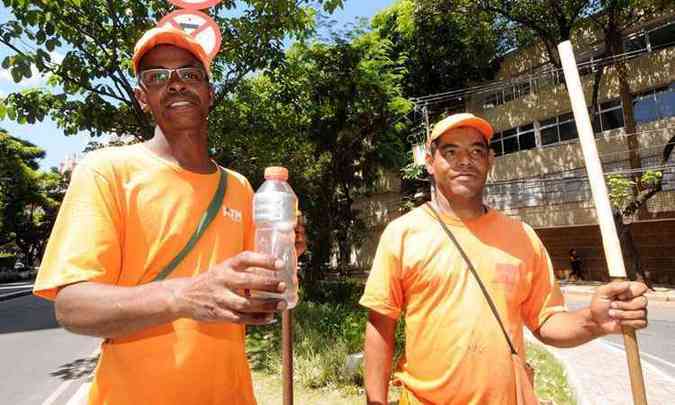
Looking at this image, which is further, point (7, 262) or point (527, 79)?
point (7, 262)

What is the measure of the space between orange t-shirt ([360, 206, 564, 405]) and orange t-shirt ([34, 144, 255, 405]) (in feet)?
3.27

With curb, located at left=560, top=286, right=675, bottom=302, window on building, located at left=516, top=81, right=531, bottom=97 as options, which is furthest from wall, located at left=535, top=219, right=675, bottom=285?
window on building, located at left=516, top=81, right=531, bottom=97

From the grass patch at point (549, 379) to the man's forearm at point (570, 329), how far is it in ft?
12.9

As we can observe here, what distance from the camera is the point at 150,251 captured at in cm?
174

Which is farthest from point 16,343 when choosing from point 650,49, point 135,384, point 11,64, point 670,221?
point 650,49

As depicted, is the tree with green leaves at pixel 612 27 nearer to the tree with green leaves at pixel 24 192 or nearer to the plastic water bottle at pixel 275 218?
the plastic water bottle at pixel 275 218

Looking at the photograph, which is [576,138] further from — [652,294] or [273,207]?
[273,207]

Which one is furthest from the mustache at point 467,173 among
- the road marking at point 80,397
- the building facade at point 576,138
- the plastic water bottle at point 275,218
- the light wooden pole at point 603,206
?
the building facade at point 576,138

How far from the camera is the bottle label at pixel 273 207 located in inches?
69.8

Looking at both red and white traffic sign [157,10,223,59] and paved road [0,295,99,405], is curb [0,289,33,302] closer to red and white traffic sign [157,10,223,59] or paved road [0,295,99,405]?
paved road [0,295,99,405]

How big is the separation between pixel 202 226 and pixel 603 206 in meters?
1.53

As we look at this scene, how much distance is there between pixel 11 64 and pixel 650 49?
82.4ft

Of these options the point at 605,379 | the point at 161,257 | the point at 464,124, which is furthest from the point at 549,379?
the point at 161,257

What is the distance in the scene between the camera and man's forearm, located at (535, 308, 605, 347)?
236 centimetres
